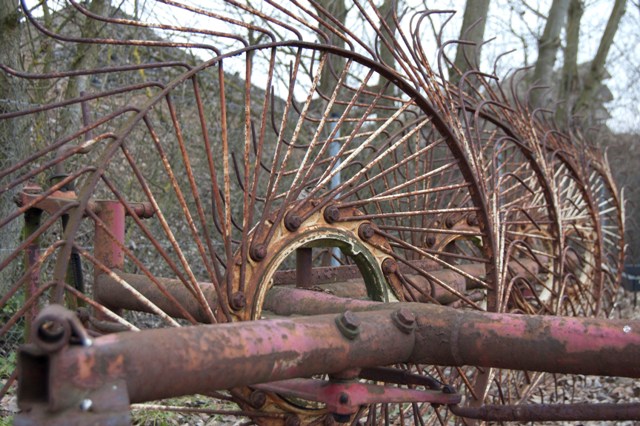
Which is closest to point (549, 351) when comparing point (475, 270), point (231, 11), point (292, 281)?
point (292, 281)

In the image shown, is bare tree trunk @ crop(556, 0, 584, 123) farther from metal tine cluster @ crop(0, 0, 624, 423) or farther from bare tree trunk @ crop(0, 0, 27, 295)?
bare tree trunk @ crop(0, 0, 27, 295)

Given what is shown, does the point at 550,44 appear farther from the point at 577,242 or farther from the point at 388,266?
the point at 388,266

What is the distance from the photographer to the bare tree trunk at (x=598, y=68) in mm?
13766

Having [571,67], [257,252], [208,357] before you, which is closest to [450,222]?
[257,252]

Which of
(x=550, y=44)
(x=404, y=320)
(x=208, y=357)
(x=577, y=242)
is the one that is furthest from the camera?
(x=550, y=44)

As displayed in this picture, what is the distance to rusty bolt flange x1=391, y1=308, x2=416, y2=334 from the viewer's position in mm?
2297

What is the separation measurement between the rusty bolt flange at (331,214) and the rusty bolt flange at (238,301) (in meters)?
0.53

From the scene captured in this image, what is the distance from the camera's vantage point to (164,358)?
1.63 metres

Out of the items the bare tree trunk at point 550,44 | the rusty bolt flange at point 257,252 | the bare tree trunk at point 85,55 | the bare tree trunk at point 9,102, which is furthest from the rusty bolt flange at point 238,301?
the bare tree trunk at point 550,44

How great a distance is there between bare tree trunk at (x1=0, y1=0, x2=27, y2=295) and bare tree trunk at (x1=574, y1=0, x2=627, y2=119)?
421 inches

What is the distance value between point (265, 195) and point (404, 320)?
2.77 m

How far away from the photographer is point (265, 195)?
16.3 ft

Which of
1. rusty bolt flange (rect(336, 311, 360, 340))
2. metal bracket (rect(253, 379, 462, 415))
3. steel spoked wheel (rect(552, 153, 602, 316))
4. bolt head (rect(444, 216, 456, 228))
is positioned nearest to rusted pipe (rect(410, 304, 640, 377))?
metal bracket (rect(253, 379, 462, 415))

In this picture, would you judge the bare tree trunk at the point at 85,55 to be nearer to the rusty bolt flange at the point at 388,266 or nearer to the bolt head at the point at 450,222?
the bolt head at the point at 450,222
